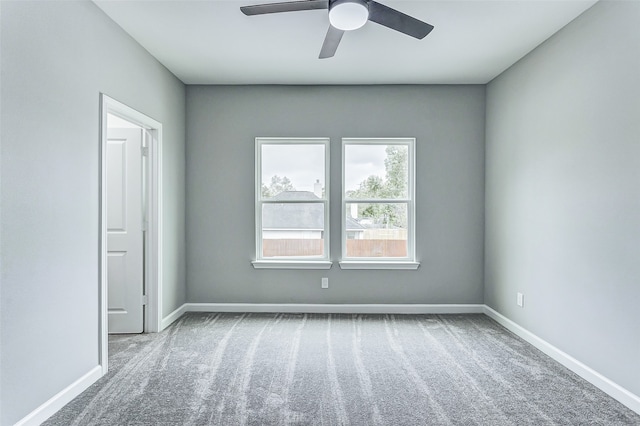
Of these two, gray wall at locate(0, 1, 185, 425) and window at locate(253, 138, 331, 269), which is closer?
gray wall at locate(0, 1, 185, 425)

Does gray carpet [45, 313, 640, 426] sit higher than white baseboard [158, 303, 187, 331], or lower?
lower

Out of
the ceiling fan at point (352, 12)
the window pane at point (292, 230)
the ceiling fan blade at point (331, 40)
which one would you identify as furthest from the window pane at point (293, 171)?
the ceiling fan at point (352, 12)

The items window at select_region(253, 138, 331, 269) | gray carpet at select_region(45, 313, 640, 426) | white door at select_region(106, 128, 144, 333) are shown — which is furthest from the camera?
window at select_region(253, 138, 331, 269)

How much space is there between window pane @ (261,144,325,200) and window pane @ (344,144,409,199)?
1.12ft

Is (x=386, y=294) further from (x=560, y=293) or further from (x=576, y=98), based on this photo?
(x=576, y=98)

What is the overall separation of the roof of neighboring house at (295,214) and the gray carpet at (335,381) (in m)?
1.18

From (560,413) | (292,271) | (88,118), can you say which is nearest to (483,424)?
(560,413)

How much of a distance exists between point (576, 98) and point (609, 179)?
73 cm

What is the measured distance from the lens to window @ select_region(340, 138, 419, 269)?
15.3ft

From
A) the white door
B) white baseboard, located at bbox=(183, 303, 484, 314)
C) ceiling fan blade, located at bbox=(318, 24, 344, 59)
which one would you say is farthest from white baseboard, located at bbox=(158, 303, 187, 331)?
ceiling fan blade, located at bbox=(318, 24, 344, 59)

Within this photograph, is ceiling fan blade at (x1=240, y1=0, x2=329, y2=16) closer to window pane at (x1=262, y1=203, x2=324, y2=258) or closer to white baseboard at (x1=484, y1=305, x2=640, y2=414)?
window pane at (x1=262, y1=203, x2=324, y2=258)

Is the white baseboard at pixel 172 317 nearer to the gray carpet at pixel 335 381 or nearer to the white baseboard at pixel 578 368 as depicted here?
the gray carpet at pixel 335 381

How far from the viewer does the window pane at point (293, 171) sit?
15.3 feet

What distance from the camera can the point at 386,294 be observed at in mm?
4602
